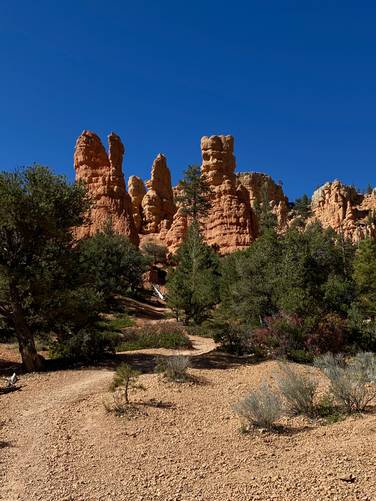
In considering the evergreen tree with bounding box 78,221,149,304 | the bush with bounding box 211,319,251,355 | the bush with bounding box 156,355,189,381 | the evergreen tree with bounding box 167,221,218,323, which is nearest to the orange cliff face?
the evergreen tree with bounding box 78,221,149,304

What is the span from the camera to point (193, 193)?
55.2 m

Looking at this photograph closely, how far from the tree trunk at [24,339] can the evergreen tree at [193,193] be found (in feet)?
136

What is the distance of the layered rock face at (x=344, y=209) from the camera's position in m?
83.2

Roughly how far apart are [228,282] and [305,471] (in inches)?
958

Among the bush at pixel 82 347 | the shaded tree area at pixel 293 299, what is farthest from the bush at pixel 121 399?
the shaded tree area at pixel 293 299

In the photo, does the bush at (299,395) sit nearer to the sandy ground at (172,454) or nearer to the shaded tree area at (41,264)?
the sandy ground at (172,454)

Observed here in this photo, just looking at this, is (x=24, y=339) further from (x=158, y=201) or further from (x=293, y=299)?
(x=158, y=201)

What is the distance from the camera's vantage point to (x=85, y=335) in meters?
15.9

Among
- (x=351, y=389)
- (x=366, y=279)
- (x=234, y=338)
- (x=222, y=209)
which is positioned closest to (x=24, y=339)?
(x=234, y=338)

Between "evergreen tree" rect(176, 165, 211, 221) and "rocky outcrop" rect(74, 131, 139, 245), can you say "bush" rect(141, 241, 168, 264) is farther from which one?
"evergreen tree" rect(176, 165, 211, 221)

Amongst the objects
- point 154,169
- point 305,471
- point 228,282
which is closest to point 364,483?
point 305,471

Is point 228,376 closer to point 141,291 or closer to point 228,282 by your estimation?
point 228,282

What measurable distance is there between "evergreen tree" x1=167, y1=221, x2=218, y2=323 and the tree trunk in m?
17.9

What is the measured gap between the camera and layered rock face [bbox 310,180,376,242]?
83188 mm
